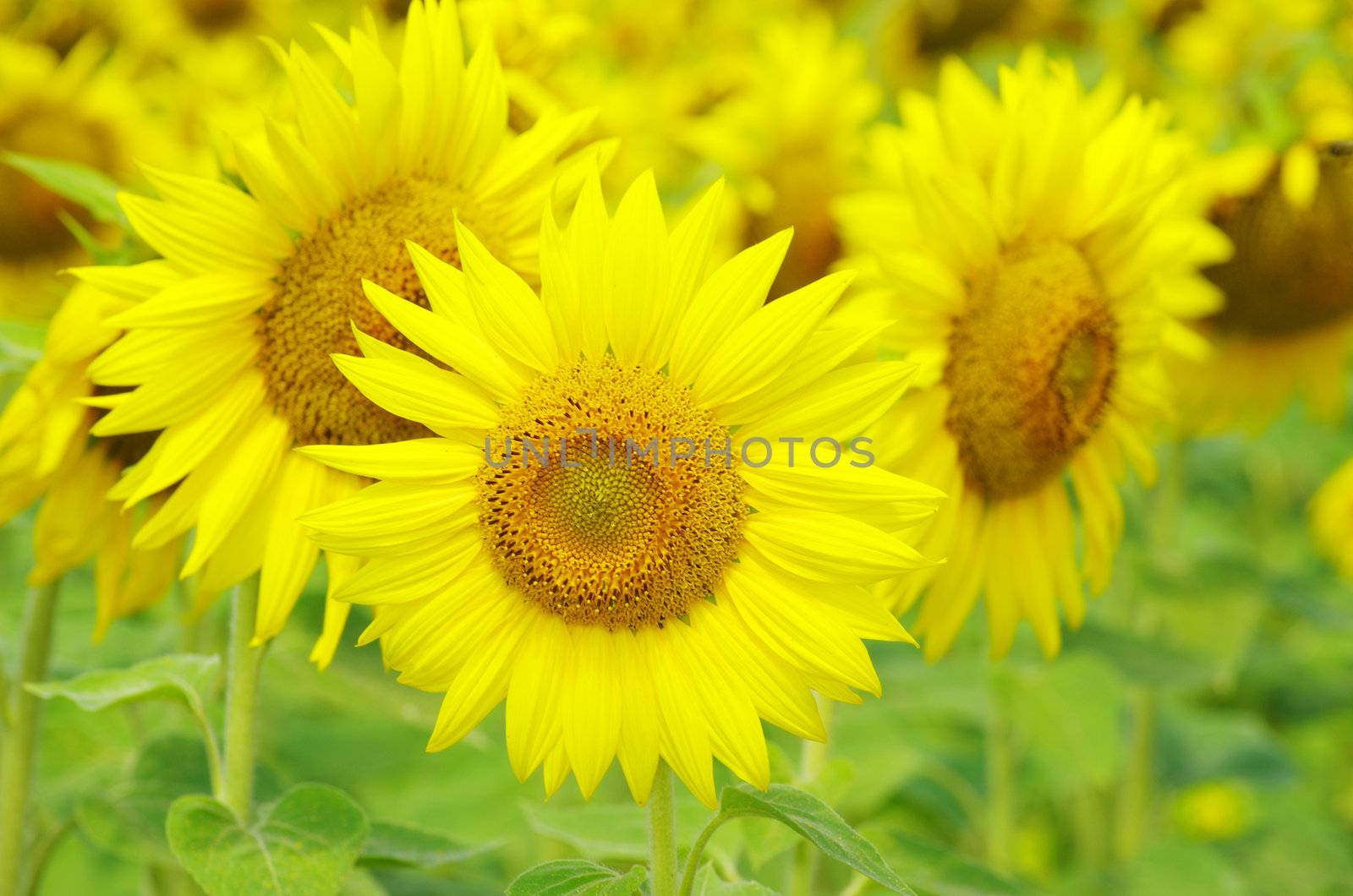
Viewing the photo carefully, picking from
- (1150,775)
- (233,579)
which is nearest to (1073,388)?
(233,579)

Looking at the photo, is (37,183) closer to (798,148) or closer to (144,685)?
(798,148)

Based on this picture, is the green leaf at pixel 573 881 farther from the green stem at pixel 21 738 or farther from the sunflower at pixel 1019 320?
the green stem at pixel 21 738

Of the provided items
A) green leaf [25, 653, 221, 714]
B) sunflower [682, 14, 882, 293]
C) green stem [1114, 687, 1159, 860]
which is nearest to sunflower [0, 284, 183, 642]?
green leaf [25, 653, 221, 714]

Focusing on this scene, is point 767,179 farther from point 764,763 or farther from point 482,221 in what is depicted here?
point 764,763

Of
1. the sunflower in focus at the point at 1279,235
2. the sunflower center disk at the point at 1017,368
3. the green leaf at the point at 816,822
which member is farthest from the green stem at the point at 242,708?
the sunflower in focus at the point at 1279,235

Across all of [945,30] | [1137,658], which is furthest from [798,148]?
[945,30]

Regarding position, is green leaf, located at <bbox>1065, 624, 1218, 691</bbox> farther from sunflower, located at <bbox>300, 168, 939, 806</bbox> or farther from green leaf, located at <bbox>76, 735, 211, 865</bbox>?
green leaf, located at <bbox>76, 735, 211, 865</bbox>
